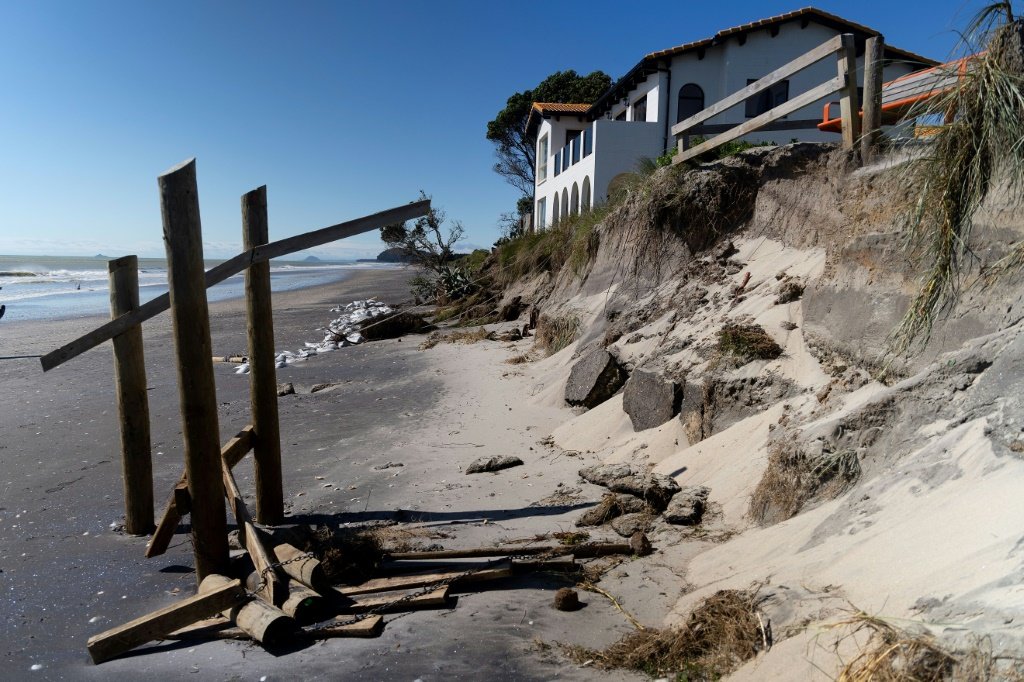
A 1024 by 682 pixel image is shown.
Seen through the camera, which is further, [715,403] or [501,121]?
[501,121]

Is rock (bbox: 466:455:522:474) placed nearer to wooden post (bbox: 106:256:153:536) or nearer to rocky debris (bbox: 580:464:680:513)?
rocky debris (bbox: 580:464:680:513)

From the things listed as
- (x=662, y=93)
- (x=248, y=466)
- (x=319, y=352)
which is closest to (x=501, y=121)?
(x=662, y=93)

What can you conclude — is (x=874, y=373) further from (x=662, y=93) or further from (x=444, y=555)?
(x=662, y=93)

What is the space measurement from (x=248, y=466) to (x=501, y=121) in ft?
133

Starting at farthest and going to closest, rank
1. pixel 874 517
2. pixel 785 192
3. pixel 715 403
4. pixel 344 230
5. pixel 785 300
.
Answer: pixel 785 192 → pixel 785 300 → pixel 715 403 → pixel 344 230 → pixel 874 517

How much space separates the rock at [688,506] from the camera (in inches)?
196

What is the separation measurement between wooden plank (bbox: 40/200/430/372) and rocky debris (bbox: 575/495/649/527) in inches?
109

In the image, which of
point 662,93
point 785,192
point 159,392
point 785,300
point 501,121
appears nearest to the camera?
point 785,300

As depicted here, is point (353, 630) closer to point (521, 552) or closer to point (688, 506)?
point (521, 552)

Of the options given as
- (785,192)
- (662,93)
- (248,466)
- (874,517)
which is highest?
(662,93)

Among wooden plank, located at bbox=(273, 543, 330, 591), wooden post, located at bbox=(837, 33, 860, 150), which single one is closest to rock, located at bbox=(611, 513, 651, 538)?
wooden plank, located at bbox=(273, 543, 330, 591)

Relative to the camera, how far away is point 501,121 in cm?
4497

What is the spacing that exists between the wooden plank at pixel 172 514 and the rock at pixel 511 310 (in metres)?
11.2

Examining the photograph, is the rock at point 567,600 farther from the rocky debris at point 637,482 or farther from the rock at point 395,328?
the rock at point 395,328
